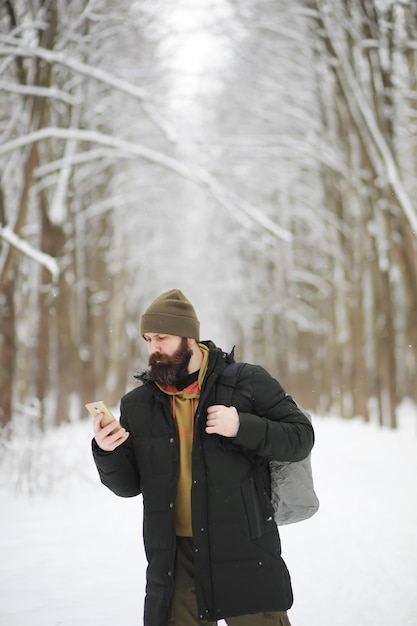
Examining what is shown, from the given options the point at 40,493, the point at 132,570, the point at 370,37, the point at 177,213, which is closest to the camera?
the point at 132,570

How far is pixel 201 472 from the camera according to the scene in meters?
2.94

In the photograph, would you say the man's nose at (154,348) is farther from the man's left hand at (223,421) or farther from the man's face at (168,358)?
the man's left hand at (223,421)

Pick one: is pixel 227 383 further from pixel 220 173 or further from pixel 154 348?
pixel 220 173

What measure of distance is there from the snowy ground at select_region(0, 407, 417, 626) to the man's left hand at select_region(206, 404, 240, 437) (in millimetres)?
2311

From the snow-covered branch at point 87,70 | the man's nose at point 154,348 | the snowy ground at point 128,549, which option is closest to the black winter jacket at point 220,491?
the man's nose at point 154,348

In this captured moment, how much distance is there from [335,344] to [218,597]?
19651 millimetres

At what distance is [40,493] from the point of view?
903 centimetres

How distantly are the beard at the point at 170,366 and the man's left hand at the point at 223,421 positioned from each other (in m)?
0.25

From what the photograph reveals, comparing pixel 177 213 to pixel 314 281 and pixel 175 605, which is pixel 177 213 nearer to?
pixel 314 281

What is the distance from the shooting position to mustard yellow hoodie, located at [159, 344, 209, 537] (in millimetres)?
3027

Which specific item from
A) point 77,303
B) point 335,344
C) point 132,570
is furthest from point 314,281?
point 132,570

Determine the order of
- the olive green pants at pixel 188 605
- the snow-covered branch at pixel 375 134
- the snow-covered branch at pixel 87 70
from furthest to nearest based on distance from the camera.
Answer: the snow-covered branch at pixel 375 134
the snow-covered branch at pixel 87 70
the olive green pants at pixel 188 605

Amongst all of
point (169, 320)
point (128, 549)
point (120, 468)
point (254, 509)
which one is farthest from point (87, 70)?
point (254, 509)

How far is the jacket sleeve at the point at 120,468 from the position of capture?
117 inches
